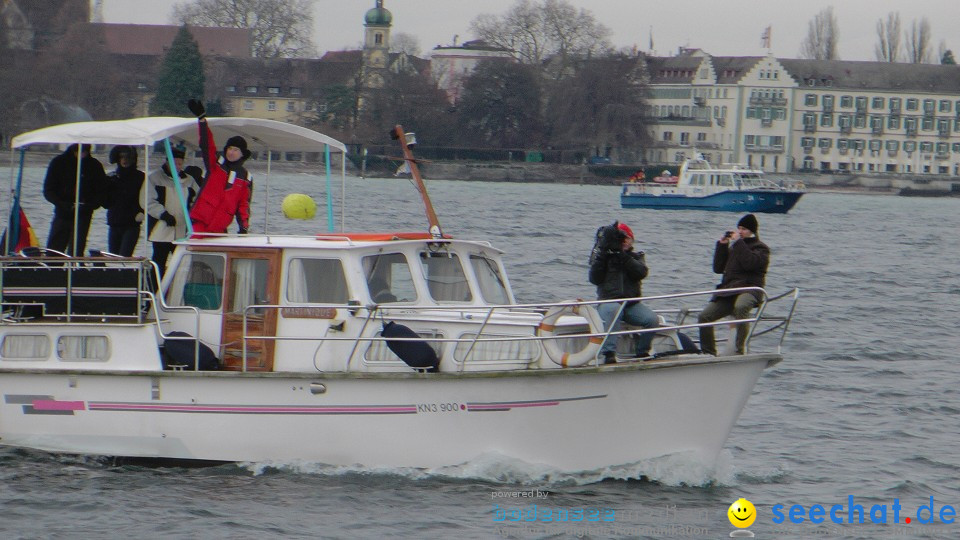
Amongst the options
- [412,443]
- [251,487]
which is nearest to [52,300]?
[251,487]

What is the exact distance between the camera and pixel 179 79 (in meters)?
112

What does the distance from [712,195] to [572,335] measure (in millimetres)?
66389

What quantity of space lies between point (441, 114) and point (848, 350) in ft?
334

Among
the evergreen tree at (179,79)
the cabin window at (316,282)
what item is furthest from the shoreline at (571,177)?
the cabin window at (316,282)

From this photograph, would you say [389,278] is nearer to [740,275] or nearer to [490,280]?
[490,280]

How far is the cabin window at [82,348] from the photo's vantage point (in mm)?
12000

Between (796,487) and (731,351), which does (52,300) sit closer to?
(731,351)

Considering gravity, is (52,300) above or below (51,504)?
above

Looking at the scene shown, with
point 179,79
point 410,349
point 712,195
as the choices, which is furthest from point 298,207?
point 179,79

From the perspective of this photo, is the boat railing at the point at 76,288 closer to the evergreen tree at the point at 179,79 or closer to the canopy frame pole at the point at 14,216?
the canopy frame pole at the point at 14,216

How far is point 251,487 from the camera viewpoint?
38.5 feet

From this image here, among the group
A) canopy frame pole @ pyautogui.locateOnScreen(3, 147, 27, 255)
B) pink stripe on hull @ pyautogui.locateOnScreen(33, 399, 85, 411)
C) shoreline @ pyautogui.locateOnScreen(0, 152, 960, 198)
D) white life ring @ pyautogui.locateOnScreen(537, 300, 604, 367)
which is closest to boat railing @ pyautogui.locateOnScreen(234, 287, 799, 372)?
white life ring @ pyautogui.locateOnScreen(537, 300, 604, 367)

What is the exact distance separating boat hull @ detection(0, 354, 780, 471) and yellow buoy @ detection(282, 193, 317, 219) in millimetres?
1692

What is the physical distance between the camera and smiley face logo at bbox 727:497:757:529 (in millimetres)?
11336
